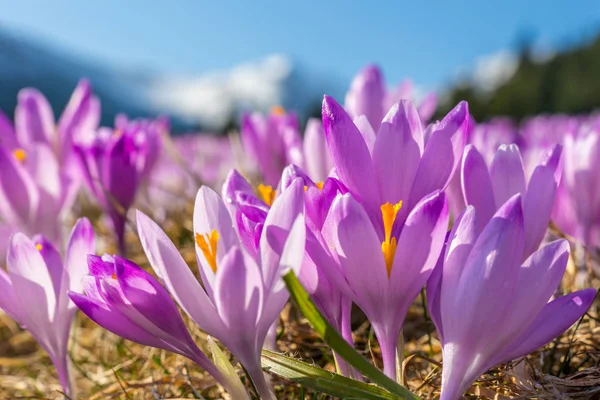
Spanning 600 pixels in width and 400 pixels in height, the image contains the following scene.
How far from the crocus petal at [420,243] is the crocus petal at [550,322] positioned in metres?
0.10

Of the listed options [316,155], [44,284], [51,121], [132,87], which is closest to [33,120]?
[51,121]

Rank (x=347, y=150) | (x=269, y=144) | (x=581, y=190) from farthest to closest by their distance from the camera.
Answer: (x=269, y=144) → (x=581, y=190) → (x=347, y=150)

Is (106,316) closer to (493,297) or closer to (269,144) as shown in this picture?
(493,297)

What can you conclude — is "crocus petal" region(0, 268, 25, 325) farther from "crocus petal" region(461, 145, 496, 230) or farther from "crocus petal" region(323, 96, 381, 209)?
"crocus petal" region(461, 145, 496, 230)

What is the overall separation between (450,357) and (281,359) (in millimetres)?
164

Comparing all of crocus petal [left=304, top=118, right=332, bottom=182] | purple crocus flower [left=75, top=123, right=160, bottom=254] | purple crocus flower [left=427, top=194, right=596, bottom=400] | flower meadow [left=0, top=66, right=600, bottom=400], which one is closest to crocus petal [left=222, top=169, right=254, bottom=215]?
flower meadow [left=0, top=66, right=600, bottom=400]

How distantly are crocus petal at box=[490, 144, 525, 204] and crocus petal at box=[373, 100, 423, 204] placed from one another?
0.11m

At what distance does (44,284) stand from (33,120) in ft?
3.08

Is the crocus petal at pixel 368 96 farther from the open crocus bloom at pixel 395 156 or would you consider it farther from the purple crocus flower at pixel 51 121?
the purple crocus flower at pixel 51 121

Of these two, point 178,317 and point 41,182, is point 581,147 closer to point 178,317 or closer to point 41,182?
point 178,317

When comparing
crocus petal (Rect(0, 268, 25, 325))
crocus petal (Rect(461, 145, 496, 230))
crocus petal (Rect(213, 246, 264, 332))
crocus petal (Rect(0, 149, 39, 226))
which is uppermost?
crocus petal (Rect(0, 149, 39, 226))

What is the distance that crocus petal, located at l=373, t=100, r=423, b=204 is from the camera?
0.56 m

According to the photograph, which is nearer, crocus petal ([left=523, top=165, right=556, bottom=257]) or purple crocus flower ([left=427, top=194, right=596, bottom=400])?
Answer: purple crocus flower ([left=427, top=194, right=596, bottom=400])

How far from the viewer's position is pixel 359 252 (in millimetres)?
488
